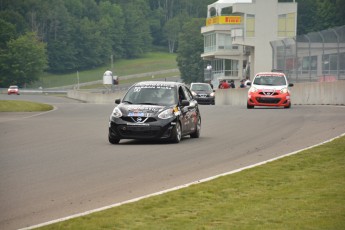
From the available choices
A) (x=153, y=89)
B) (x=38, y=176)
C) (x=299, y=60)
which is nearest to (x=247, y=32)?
(x=299, y=60)

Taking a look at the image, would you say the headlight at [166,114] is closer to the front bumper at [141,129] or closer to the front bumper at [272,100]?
the front bumper at [141,129]

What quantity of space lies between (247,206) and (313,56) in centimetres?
3816

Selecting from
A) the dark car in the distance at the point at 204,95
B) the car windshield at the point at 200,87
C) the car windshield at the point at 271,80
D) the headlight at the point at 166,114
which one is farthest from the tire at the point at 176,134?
the car windshield at the point at 200,87

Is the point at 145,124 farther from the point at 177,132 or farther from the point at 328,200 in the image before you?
the point at 328,200

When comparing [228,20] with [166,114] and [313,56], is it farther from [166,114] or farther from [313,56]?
[166,114]

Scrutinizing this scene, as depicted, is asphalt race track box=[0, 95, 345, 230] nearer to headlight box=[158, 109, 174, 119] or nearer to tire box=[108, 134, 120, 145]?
tire box=[108, 134, 120, 145]

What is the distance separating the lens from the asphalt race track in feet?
39.7

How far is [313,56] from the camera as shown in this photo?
4816 centimetres

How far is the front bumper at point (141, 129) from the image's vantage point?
21.0 m

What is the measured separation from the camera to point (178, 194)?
11.8 m

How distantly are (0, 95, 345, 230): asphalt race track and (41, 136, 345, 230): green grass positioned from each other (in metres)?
0.77

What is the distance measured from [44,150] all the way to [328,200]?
1014 cm

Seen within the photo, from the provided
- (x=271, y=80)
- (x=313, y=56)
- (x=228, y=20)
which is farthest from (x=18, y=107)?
(x=228, y=20)

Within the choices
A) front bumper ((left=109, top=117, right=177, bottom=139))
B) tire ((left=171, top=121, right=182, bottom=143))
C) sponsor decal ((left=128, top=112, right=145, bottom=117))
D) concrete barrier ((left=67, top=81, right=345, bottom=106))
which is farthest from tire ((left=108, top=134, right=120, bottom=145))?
concrete barrier ((left=67, top=81, right=345, bottom=106))
